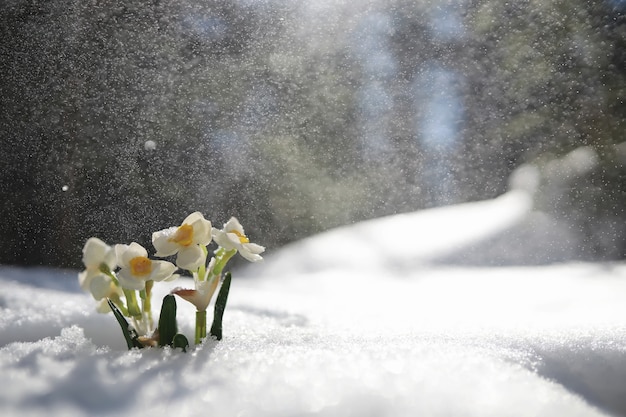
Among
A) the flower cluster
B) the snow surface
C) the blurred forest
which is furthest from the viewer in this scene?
the blurred forest

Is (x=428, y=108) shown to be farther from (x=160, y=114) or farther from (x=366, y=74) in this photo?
(x=160, y=114)

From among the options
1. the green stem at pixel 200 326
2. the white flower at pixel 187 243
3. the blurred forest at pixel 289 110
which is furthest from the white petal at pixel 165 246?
the blurred forest at pixel 289 110

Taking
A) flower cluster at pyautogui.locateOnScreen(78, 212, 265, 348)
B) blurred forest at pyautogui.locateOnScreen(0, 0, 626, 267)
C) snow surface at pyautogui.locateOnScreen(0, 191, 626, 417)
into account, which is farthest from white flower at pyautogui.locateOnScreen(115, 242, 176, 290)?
blurred forest at pyautogui.locateOnScreen(0, 0, 626, 267)

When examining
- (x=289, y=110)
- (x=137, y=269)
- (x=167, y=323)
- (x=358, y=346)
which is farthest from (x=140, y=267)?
(x=289, y=110)

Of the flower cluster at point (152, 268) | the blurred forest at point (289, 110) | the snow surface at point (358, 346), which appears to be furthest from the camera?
the blurred forest at point (289, 110)

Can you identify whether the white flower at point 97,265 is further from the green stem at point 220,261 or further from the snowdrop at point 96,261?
the green stem at point 220,261

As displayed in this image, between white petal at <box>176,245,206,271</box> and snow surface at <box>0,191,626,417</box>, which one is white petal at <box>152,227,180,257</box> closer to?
white petal at <box>176,245,206,271</box>

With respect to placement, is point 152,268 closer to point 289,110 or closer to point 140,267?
point 140,267
